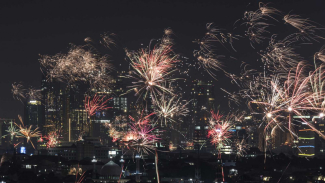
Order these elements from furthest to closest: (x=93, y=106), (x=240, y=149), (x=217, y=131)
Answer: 1. (x=240, y=149)
2. (x=217, y=131)
3. (x=93, y=106)

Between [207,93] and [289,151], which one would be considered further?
[207,93]

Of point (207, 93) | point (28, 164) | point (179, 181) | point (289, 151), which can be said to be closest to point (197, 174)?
point (179, 181)

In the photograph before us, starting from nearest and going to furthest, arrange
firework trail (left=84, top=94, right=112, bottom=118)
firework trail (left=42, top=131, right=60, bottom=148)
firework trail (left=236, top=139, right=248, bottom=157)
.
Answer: firework trail (left=84, top=94, right=112, bottom=118) < firework trail (left=42, top=131, right=60, bottom=148) < firework trail (left=236, top=139, right=248, bottom=157)

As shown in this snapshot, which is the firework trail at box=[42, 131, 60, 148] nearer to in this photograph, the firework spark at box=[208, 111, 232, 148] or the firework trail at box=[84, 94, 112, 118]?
the firework trail at box=[84, 94, 112, 118]

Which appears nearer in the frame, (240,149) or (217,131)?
(217,131)

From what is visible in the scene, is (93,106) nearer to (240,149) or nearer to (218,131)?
(218,131)

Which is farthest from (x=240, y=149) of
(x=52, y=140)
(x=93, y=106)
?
(x=93, y=106)

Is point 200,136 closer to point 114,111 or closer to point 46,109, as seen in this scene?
point 114,111

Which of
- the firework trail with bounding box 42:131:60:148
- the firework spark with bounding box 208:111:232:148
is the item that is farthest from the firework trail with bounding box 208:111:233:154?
the firework trail with bounding box 42:131:60:148

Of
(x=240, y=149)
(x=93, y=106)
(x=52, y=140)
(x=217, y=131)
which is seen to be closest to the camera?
(x=93, y=106)

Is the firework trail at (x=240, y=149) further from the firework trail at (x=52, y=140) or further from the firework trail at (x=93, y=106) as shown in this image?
the firework trail at (x=52, y=140)

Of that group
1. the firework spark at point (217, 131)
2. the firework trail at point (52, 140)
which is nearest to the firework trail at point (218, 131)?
the firework spark at point (217, 131)
